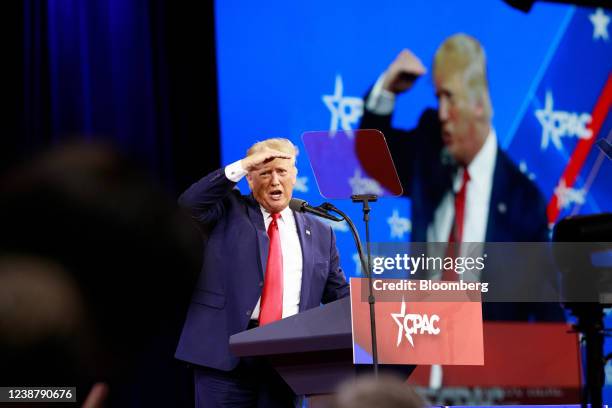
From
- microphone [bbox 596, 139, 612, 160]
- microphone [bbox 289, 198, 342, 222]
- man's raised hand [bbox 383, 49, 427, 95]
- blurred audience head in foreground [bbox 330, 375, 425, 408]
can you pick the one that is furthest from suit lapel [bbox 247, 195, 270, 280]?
blurred audience head in foreground [bbox 330, 375, 425, 408]

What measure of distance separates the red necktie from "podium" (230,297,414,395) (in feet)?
1.48

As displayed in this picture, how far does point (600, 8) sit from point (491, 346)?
6.80ft

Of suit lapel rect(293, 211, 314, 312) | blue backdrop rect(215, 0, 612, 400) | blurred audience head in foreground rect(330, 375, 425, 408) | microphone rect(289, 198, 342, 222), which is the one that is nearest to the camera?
blurred audience head in foreground rect(330, 375, 425, 408)

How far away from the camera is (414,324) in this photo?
2334 millimetres

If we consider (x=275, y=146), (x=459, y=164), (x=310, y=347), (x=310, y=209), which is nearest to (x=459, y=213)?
(x=459, y=164)

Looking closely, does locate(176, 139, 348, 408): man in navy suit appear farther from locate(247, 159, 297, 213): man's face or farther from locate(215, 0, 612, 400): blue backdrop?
locate(215, 0, 612, 400): blue backdrop

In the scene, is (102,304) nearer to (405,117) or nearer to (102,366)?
(102,366)

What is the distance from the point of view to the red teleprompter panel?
91.4 inches

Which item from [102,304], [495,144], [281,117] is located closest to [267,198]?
[281,117]

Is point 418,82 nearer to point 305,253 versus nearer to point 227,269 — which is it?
point 305,253

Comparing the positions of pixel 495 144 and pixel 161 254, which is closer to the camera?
pixel 161 254

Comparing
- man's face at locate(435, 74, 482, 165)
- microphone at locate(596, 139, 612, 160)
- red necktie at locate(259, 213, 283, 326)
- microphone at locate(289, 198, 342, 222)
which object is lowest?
red necktie at locate(259, 213, 283, 326)

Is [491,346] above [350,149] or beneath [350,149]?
beneath

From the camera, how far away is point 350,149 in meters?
2.40
